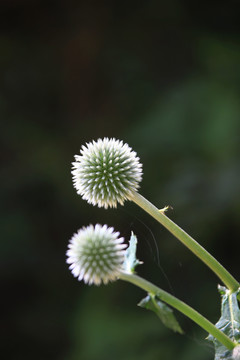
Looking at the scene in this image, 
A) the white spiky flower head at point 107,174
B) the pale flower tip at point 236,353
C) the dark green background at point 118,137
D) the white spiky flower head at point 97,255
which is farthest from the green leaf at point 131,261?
the dark green background at point 118,137

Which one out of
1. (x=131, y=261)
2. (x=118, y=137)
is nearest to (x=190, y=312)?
(x=131, y=261)

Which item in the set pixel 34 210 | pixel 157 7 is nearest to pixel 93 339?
pixel 34 210

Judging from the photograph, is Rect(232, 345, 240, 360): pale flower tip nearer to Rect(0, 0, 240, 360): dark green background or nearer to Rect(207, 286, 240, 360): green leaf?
Rect(207, 286, 240, 360): green leaf

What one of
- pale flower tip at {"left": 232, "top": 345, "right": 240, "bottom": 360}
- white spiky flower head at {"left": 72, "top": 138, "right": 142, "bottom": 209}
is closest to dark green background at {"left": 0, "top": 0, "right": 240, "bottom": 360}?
white spiky flower head at {"left": 72, "top": 138, "right": 142, "bottom": 209}

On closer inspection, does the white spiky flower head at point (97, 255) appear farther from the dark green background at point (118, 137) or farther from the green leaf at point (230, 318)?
the dark green background at point (118, 137)

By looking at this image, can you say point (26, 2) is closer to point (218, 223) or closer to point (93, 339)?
point (218, 223)

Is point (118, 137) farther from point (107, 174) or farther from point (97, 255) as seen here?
point (97, 255)
